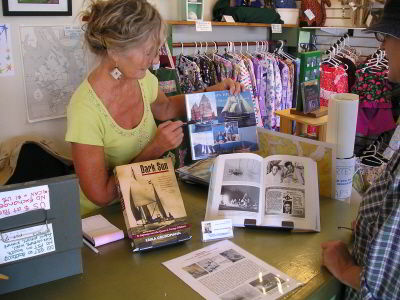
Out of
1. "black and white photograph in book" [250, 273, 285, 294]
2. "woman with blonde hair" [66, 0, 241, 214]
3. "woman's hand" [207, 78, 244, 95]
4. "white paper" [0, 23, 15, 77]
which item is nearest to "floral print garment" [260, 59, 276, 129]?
"woman's hand" [207, 78, 244, 95]

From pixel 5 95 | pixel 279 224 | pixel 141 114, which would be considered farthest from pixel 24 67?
pixel 279 224

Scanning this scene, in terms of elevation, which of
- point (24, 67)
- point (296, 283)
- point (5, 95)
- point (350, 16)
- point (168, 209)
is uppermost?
point (350, 16)

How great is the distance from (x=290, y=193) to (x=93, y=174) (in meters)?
0.67

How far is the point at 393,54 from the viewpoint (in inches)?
39.2

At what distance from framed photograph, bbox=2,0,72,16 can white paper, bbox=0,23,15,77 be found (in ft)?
0.29

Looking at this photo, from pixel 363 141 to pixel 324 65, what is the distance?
818 millimetres

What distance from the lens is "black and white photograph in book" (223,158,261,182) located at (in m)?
1.38

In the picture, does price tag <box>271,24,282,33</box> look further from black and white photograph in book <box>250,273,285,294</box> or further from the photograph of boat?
black and white photograph in book <box>250,273,285,294</box>

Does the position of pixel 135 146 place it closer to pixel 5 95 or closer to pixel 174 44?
pixel 5 95

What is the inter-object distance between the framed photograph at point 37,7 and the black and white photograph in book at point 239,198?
171 cm

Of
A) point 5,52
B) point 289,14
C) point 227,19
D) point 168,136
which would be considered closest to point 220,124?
point 168,136

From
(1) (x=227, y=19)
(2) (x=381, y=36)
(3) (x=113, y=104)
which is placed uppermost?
(1) (x=227, y=19)

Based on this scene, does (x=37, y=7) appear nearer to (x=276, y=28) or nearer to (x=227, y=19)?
(x=227, y=19)

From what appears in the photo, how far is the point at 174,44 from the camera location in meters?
3.27
